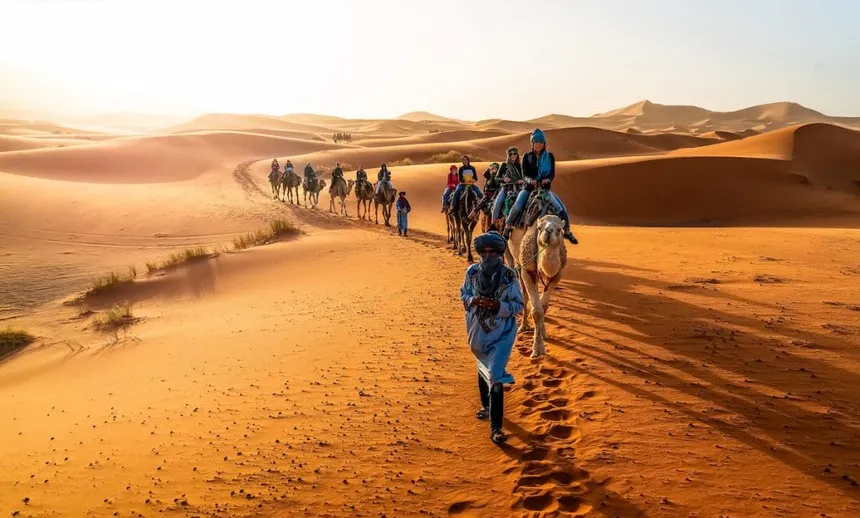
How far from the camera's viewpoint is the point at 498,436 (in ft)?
16.8

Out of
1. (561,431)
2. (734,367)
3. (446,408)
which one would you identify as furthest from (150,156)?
(734,367)

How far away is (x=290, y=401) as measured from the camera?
6.40m

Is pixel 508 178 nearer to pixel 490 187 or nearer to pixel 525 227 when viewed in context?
pixel 525 227

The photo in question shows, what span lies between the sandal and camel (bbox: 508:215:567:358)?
2.22 meters

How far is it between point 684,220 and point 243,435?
23.9m

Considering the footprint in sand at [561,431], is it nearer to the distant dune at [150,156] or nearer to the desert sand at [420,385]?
the desert sand at [420,385]

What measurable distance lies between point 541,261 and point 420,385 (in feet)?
7.43

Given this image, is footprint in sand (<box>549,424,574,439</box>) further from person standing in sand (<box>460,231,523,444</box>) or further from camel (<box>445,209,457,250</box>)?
camel (<box>445,209,457,250</box>)

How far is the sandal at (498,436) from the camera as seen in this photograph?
5.11 metres

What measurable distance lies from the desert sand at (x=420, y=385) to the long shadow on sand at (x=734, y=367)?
34mm

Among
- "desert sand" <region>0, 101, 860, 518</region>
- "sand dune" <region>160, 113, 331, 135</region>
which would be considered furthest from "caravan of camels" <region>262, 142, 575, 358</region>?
"sand dune" <region>160, 113, 331, 135</region>

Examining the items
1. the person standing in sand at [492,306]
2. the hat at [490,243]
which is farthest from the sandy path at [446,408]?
the hat at [490,243]

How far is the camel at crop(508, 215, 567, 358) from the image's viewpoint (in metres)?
6.90

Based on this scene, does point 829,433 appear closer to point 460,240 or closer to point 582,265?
point 582,265
